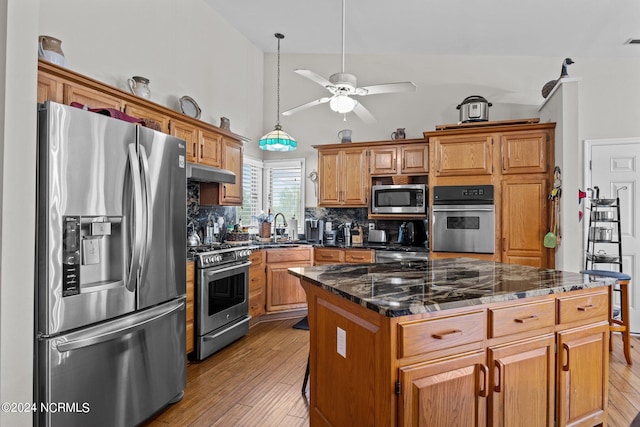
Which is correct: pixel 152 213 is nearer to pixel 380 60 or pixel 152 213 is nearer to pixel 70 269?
pixel 70 269

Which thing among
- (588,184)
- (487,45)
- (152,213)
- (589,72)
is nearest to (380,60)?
(487,45)

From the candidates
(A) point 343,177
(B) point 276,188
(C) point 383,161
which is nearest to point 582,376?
(C) point 383,161

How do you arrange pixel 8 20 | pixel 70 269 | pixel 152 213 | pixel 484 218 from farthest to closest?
A: pixel 484 218, pixel 152 213, pixel 70 269, pixel 8 20

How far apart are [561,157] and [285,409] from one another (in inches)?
132

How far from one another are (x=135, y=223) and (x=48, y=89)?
103cm

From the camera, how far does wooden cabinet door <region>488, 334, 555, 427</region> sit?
1.65m

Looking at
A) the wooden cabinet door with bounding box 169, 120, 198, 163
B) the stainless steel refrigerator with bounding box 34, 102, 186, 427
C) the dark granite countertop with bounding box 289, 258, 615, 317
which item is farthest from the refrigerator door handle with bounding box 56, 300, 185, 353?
the wooden cabinet door with bounding box 169, 120, 198, 163

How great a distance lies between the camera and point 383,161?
4.76 metres

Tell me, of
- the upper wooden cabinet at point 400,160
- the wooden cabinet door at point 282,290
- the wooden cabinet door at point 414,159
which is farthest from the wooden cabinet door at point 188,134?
the wooden cabinet door at point 414,159

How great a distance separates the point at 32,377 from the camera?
5.64 feet

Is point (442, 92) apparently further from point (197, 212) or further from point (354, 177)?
point (197, 212)

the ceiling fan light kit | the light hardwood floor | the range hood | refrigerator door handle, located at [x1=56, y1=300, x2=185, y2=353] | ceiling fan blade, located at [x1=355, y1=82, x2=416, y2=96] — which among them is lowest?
the light hardwood floor

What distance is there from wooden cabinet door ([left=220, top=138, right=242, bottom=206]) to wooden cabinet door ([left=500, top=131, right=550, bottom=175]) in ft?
9.95

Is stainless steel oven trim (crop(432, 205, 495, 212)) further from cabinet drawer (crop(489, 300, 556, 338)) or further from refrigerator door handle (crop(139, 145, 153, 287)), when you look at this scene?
refrigerator door handle (crop(139, 145, 153, 287))
